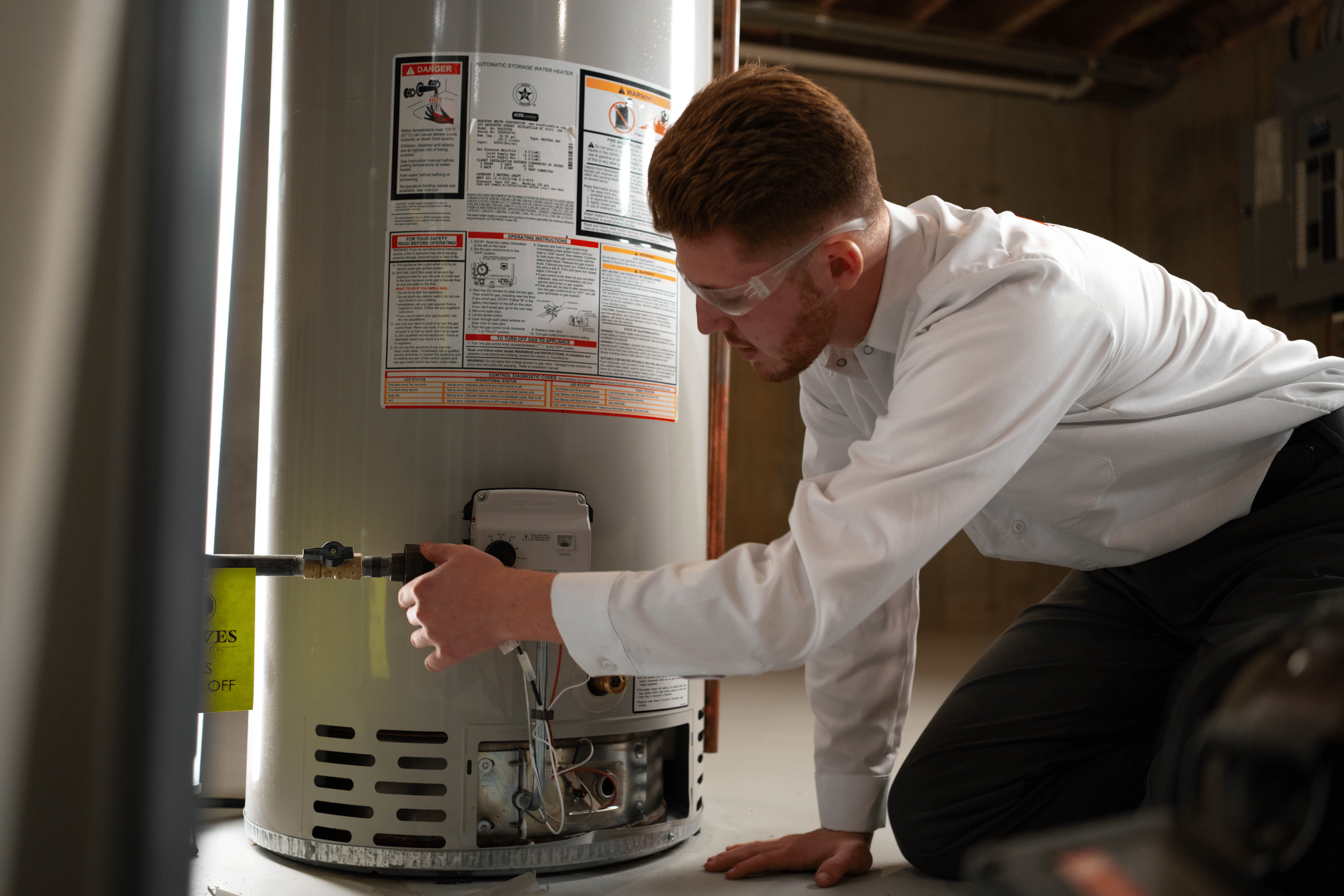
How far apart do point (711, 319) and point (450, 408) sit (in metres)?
0.39

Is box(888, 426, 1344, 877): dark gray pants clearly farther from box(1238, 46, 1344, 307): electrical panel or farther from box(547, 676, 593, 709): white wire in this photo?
box(1238, 46, 1344, 307): electrical panel

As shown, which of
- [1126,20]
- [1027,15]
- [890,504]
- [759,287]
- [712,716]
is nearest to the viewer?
[890,504]

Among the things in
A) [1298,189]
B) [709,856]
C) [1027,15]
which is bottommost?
[709,856]

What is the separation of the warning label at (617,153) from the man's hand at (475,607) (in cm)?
54

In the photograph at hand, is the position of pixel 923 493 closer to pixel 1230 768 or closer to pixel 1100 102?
pixel 1230 768

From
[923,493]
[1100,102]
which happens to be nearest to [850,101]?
[1100,102]

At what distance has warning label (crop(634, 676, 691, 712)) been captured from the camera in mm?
1364

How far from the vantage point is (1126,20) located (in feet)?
16.1

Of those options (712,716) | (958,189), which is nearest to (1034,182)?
(958,189)

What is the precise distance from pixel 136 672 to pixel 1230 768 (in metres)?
0.38

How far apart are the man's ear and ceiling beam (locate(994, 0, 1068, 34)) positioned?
13.8 feet

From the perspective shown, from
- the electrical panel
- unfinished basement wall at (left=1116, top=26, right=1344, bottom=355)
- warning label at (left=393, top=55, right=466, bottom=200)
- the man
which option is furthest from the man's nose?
unfinished basement wall at (left=1116, top=26, right=1344, bottom=355)

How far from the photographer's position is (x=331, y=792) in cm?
129

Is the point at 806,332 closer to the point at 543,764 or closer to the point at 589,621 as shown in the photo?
the point at 589,621
